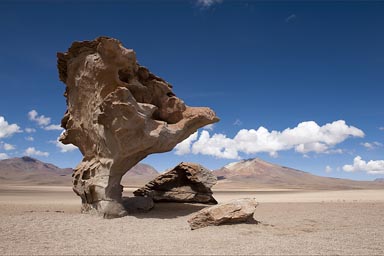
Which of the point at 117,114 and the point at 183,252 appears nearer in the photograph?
the point at 183,252

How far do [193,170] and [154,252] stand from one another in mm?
14351

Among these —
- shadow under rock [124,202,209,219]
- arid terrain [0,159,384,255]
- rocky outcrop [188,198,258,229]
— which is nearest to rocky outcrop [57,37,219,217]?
shadow under rock [124,202,209,219]

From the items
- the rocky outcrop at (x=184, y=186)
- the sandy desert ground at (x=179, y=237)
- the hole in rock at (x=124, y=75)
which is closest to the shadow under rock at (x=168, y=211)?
the rocky outcrop at (x=184, y=186)

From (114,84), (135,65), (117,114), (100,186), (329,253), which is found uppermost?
(135,65)

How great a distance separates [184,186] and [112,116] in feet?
29.9

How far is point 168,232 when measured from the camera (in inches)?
512

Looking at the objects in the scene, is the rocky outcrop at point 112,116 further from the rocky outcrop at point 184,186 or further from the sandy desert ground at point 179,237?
the rocky outcrop at point 184,186

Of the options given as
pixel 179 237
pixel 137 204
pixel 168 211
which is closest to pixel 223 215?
pixel 179 237

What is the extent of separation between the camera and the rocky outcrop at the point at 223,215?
1343cm

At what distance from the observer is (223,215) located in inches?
531

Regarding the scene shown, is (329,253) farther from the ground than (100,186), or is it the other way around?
(100,186)

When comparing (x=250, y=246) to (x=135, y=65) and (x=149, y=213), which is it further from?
(x=135, y=65)

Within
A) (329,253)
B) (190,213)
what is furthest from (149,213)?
(329,253)

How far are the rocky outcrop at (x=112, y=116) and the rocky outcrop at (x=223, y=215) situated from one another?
5.10 m
